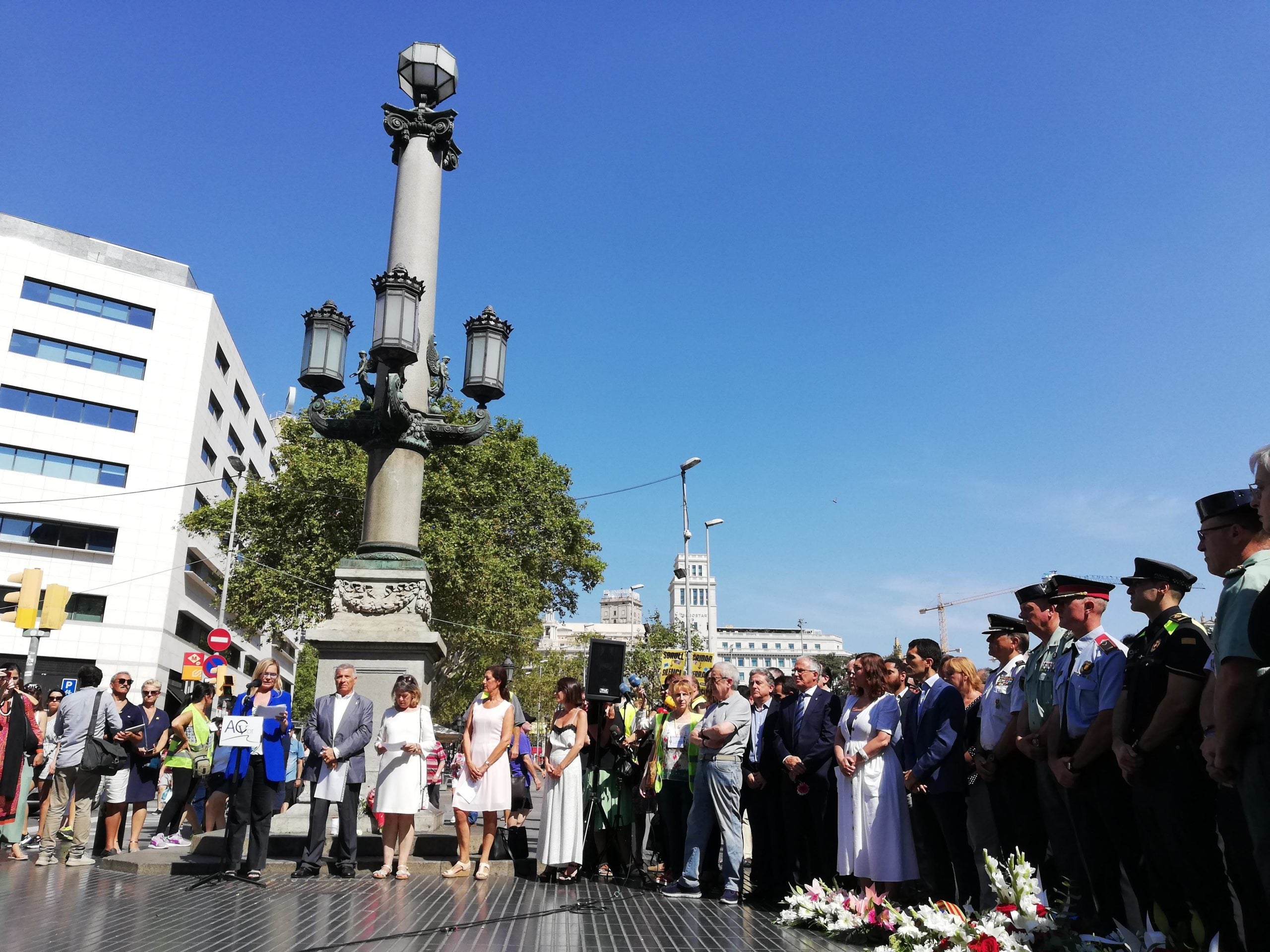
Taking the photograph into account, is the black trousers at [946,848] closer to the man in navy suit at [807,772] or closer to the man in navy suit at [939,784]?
the man in navy suit at [939,784]

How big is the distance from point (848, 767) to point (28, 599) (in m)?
13.3

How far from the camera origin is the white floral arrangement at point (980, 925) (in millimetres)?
4738

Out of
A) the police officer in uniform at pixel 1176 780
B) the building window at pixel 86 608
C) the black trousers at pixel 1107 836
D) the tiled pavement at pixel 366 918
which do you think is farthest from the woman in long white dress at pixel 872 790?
the building window at pixel 86 608

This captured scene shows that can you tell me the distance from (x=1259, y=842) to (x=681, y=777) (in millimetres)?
5872

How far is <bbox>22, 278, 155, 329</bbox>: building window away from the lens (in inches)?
1578

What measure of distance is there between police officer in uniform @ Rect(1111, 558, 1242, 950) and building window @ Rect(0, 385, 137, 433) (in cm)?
4466

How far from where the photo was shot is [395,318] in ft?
32.0

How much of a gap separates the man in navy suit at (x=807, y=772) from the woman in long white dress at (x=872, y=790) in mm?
343

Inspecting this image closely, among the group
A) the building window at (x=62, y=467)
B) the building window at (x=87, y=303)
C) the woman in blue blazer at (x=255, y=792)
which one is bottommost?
the woman in blue blazer at (x=255, y=792)

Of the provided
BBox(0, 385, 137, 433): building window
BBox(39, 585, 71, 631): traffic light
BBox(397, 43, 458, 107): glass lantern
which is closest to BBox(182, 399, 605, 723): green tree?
BBox(39, 585, 71, 631): traffic light

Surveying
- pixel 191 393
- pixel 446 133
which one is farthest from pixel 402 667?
pixel 191 393

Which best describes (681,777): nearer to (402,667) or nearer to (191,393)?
(402,667)

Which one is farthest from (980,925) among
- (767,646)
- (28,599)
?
(767,646)

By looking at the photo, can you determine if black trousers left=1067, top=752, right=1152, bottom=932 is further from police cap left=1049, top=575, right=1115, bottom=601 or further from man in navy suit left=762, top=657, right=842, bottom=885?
man in navy suit left=762, top=657, right=842, bottom=885
